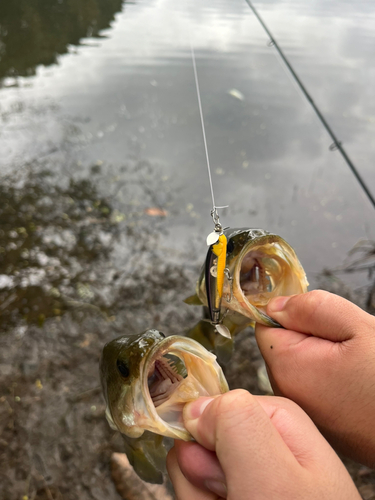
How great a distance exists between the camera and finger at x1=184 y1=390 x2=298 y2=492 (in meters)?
0.91

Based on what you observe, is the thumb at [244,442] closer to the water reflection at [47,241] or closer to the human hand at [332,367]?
the human hand at [332,367]

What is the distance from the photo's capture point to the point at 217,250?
51.7 inches

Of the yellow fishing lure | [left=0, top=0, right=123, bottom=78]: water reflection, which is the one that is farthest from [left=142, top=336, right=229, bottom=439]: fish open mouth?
[left=0, top=0, right=123, bottom=78]: water reflection

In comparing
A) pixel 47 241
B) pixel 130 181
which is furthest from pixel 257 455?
pixel 130 181

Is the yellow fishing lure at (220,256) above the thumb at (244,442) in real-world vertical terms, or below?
above

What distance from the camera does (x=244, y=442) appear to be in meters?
0.94

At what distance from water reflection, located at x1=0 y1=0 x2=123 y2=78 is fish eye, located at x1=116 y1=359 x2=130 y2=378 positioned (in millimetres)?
6364

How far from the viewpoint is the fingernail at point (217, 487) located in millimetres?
1084

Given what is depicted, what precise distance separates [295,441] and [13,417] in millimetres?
2180

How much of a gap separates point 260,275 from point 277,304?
0.95 feet

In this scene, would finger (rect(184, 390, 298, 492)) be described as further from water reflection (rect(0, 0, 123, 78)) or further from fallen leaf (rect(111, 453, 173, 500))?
water reflection (rect(0, 0, 123, 78))

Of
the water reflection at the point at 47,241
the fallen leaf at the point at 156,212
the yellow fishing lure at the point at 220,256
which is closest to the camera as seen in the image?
the yellow fishing lure at the point at 220,256

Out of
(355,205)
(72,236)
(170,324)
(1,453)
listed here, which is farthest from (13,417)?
(355,205)

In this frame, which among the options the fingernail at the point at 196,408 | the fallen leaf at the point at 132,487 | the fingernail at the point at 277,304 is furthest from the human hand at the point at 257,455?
the fallen leaf at the point at 132,487
